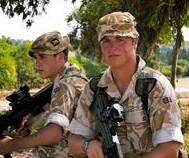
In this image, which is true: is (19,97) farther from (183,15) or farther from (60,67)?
(183,15)

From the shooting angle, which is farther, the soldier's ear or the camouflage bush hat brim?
the soldier's ear

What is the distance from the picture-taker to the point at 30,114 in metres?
4.04

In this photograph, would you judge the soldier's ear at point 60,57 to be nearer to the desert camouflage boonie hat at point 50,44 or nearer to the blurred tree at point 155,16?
the desert camouflage boonie hat at point 50,44

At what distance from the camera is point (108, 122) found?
304 centimetres

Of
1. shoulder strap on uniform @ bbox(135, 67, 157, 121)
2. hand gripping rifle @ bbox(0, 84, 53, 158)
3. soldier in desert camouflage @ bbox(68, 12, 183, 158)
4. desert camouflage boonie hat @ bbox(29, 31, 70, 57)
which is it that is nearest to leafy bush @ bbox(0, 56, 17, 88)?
hand gripping rifle @ bbox(0, 84, 53, 158)

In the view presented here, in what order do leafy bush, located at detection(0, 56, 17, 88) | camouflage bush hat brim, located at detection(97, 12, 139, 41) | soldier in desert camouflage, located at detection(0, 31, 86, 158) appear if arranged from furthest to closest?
leafy bush, located at detection(0, 56, 17, 88), soldier in desert camouflage, located at detection(0, 31, 86, 158), camouflage bush hat brim, located at detection(97, 12, 139, 41)

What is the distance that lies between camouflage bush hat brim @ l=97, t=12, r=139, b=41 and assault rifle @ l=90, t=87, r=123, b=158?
0.35m

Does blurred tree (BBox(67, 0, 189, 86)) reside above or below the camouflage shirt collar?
below

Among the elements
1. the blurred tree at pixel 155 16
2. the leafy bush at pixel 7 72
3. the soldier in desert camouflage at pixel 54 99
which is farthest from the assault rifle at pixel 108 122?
the leafy bush at pixel 7 72

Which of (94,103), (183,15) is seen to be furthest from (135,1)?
(94,103)

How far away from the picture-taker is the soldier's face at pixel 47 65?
3.91 m

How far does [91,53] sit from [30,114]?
31664 millimetres

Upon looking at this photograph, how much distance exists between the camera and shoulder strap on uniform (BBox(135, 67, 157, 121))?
3.00 m

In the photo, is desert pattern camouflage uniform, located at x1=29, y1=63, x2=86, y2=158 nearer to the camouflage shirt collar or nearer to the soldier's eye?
the camouflage shirt collar
